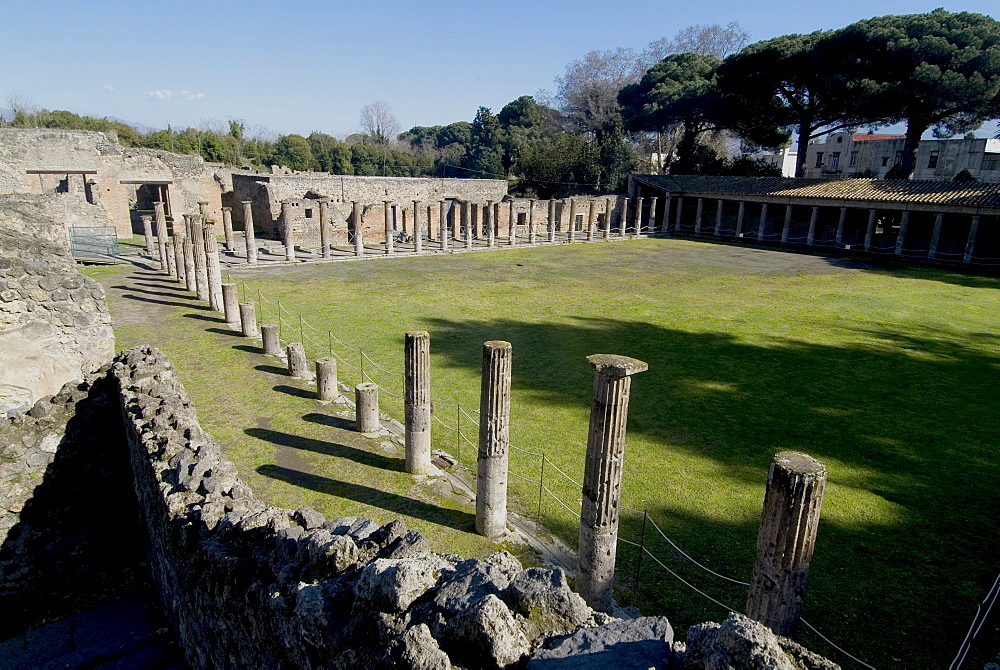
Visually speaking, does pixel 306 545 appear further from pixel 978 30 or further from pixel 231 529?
pixel 978 30

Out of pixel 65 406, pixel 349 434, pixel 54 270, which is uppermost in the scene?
pixel 54 270

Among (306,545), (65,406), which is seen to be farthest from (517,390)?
(306,545)

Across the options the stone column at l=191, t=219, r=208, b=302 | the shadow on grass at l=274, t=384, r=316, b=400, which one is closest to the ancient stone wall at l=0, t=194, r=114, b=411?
the shadow on grass at l=274, t=384, r=316, b=400

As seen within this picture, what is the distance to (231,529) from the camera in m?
4.30

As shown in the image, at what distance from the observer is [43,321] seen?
7957 millimetres

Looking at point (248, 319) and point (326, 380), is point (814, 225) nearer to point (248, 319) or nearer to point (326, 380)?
point (248, 319)

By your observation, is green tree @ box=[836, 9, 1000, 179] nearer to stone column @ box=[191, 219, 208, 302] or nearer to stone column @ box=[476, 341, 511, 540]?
stone column @ box=[191, 219, 208, 302]

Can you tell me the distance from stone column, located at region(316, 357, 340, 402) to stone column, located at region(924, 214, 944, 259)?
30.3m

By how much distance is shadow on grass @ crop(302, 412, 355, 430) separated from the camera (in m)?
9.67

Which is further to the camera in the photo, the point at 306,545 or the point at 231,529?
the point at 231,529

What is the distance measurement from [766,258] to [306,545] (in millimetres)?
29973

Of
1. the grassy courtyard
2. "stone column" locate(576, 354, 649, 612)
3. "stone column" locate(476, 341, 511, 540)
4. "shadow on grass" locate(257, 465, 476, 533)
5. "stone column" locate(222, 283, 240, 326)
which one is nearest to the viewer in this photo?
"stone column" locate(576, 354, 649, 612)

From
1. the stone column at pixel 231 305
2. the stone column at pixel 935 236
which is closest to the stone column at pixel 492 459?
the stone column at pixel 231 305

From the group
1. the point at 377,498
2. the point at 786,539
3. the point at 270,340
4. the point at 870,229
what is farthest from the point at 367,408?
the point at 870,229
